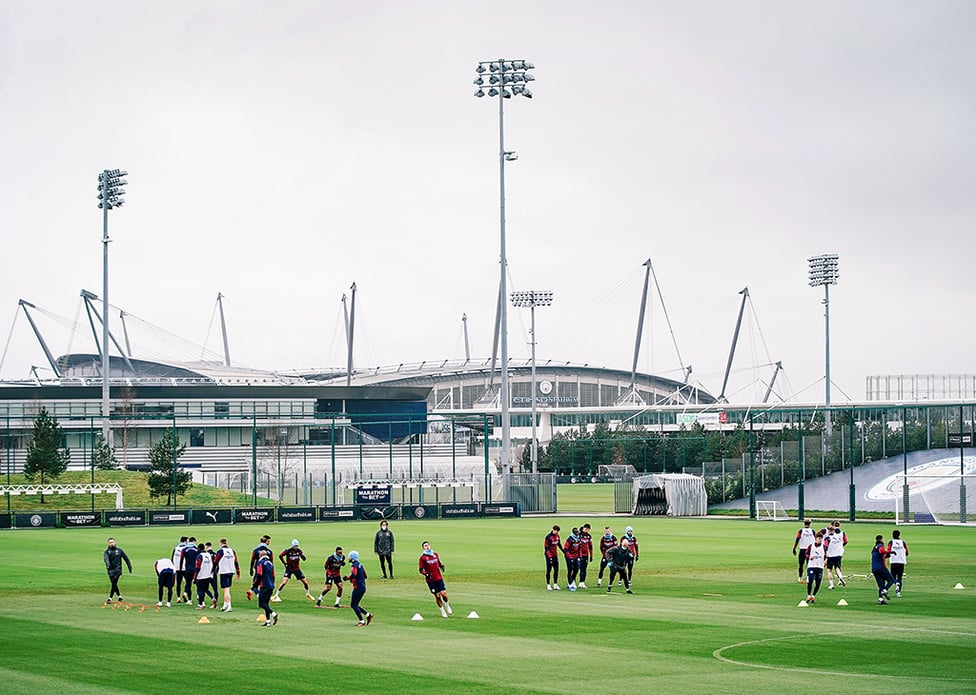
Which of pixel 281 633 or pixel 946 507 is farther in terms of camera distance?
pixel 946 507

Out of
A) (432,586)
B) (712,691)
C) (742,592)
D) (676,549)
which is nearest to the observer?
(712,691)

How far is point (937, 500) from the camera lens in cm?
7419

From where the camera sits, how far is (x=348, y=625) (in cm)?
2886

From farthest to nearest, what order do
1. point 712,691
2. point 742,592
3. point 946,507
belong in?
1. point 946,507
2. point 742,592
3. point 712,691

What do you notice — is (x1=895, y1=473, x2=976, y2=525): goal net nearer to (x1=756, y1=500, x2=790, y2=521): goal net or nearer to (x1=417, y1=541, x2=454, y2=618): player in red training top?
(x1=756, y1=500, x2=790, y2=521): goal net

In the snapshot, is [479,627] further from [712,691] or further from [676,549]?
[676,549]

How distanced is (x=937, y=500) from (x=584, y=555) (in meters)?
43.2

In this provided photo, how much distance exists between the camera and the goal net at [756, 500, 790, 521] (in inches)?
3110

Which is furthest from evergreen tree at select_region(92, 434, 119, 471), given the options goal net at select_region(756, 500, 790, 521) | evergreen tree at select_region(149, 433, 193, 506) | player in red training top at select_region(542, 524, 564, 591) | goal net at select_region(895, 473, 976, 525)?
player in red training top at select_region(542, 524, 564, 591)

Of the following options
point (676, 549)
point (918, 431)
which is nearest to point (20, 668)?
point (676, 549)

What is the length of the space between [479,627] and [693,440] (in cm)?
7900

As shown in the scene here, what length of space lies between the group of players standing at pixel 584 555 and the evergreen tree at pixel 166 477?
51055 millimetres

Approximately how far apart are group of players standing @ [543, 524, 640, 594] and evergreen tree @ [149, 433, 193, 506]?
5105cm

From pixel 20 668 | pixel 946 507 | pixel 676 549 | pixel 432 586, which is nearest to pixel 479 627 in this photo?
pixel 432 586
